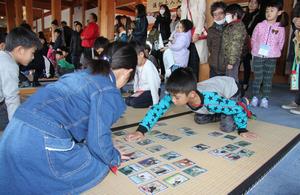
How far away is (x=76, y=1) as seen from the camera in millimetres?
8984

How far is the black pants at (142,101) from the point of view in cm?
266

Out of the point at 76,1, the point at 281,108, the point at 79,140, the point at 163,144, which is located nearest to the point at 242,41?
the point at 281,108

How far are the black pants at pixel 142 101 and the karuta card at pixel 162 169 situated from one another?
1.38 meters

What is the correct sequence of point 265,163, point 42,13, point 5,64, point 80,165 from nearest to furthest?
point 80,165
point 265,163
point 5,64
point 42,13

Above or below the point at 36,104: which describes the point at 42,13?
above

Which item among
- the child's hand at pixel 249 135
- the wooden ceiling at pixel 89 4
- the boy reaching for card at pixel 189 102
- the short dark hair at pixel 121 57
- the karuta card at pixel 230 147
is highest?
the wooden ceiling at pixel 89 4

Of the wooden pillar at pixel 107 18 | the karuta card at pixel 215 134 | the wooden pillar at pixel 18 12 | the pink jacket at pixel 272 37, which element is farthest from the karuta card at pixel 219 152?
the wooden pillar at pixel 18 12

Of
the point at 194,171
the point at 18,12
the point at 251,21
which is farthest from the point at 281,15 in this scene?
the point at 18,12

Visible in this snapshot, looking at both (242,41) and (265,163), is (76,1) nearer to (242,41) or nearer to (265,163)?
(242,41)

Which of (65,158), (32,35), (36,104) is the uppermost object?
(32,35)

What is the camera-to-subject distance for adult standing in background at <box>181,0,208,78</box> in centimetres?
312

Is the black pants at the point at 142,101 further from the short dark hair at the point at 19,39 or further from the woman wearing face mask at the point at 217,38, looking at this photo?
the short dark hair at the point at 19,39

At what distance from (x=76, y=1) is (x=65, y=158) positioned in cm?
901

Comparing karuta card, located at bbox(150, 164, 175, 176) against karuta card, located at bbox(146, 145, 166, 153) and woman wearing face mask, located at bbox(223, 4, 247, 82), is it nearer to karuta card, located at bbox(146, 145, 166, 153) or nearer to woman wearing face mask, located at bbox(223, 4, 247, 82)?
karuta card, located at bbox(146, 145, 166, 153)
